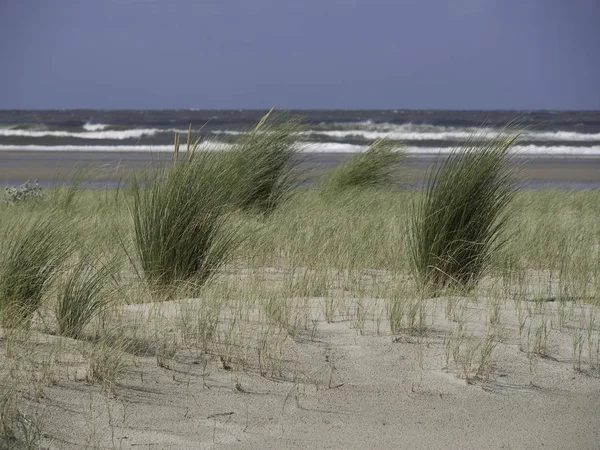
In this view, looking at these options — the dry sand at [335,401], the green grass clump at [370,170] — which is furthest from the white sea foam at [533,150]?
the dry sand at [335,401]

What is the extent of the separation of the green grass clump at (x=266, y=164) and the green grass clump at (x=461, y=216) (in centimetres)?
210

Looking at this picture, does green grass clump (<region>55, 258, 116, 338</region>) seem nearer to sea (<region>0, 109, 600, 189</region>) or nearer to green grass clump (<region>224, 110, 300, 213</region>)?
green grass clump (<region>224, 110, 300, 213</region>)

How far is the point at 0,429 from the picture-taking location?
8.11 ft

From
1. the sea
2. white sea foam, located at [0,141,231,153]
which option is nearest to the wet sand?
the sea

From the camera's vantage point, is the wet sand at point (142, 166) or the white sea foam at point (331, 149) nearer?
the wet sand at point (142, 166)

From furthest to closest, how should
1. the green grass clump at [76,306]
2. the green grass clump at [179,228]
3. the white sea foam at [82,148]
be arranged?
the white sea foam at [82,148], the green grass clump at [179,228], the green grass clump at [76,306]

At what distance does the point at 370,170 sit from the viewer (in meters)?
8.91

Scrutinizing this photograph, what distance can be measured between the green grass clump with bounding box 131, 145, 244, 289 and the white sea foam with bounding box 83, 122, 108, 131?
3079 centimetres

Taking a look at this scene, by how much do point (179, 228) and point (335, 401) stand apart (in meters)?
1.68

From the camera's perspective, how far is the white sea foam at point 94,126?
34156 mm

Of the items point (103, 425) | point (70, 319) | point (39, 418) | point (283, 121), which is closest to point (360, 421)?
point (103, 425)

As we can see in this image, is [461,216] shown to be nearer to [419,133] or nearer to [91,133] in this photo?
[91,133]

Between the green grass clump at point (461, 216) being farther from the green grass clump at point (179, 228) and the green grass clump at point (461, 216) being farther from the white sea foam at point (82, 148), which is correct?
the white sea foam at point (82, 148)

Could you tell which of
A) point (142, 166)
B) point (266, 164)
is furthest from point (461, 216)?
point (142, 166)
